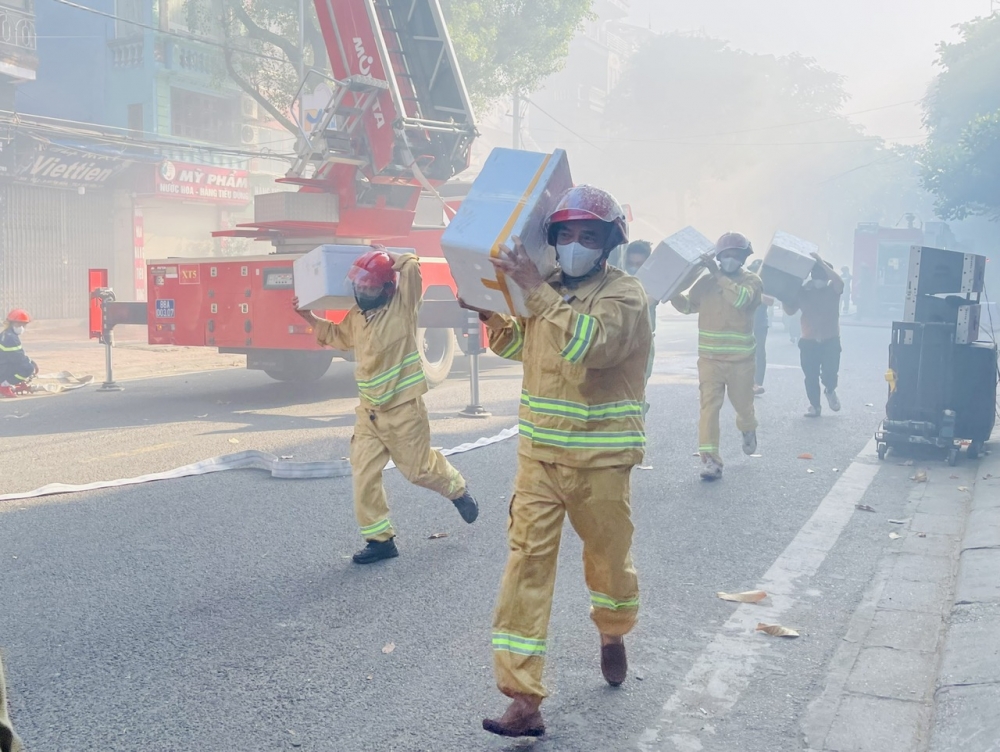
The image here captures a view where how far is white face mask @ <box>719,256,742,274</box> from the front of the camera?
26.0 feet

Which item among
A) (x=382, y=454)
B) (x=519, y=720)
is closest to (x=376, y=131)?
(x=382, y=454)

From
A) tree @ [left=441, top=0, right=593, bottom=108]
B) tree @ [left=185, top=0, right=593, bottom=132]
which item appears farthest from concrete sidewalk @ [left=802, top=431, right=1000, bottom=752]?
tree @ [left=441, top=0, right=593, bottom=108]

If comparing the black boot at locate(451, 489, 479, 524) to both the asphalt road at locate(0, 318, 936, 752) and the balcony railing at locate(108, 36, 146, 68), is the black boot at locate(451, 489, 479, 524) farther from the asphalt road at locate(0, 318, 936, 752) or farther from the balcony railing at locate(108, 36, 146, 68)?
the balcony railing at locate(108, 36, 146, 68)

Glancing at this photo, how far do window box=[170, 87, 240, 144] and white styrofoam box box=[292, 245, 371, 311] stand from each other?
22.9 meters

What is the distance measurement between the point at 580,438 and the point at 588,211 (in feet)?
2.47

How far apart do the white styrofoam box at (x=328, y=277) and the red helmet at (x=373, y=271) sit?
0.77ft

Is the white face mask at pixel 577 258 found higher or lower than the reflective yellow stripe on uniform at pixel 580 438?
higher

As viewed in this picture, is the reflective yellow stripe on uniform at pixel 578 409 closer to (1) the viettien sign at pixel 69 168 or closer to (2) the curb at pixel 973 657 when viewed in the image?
(2) the curb at pixel 973 657

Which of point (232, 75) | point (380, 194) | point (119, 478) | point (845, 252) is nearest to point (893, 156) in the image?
point (845, 252)

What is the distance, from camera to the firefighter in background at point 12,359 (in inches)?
472

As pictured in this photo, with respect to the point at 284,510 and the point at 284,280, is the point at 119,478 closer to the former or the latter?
the point at 284,510

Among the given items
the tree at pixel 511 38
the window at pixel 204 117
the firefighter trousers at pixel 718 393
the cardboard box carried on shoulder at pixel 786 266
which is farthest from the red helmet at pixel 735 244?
the window at pixel 204 117

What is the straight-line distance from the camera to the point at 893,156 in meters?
67.6

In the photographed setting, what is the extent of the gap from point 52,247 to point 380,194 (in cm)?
1506
